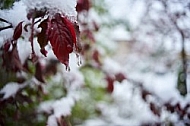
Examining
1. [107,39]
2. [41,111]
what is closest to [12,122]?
[41,111]

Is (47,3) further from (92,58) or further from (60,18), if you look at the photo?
(92,58)

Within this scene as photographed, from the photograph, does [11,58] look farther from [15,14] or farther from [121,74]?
[121,74]

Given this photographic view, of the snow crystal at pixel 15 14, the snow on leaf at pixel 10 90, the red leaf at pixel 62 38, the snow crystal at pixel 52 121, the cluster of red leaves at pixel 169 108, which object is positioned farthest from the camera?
the cluster of red leaves at pixel 169 108

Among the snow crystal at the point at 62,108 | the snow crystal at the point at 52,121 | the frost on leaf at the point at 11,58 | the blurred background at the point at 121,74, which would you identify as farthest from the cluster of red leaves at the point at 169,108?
the frost on leaf at the point at 11,58

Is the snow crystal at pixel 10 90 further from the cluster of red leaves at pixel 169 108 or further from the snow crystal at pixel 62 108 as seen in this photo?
the cluster of red leaves at pixel 169 108

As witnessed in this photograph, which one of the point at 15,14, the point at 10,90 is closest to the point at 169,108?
the point at 10,90

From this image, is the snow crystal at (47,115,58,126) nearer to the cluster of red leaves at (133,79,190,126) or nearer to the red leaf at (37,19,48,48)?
the red leaf at (37,19,48,48)
